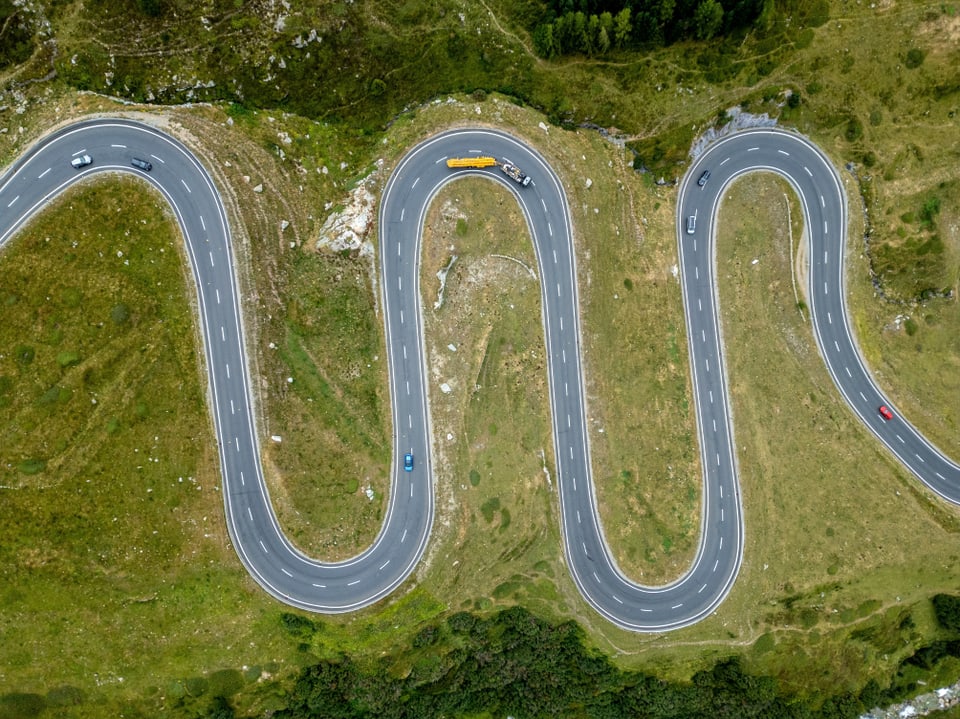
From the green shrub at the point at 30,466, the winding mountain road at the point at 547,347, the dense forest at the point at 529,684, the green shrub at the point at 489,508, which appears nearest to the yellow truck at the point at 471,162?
the winding mountain road at the point at 547,347

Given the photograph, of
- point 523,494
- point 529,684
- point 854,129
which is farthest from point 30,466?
point 854,129

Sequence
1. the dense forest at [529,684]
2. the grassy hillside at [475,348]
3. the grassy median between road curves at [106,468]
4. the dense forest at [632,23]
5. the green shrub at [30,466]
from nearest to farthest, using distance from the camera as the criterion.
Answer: the green shrub at [30,466] → the grassy median between road curves at [106,468] → the grassy hillside at [475,348] → the dense forest at [632,23] → the dense forest at [529,684]

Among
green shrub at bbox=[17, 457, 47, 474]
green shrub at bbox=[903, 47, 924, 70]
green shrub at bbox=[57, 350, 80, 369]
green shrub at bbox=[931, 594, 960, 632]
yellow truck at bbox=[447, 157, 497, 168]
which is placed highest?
yellow truck at bbox=[447, 157, 497, 168]

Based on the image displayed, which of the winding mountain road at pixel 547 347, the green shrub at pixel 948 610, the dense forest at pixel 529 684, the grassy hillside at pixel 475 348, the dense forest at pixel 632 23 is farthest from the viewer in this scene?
the green shrub at pixel 948 610

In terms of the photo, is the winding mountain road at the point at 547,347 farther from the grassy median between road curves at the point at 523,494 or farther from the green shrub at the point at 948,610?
the green shrub at the point at 948,610

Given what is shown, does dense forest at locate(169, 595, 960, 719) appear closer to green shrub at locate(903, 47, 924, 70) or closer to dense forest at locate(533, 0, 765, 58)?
green shrub at locate(903, 47, 924, 70)

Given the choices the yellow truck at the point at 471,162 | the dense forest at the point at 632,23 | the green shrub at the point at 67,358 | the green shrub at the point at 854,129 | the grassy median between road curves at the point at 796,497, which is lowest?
the grassy median between road curves at the point at 796,497

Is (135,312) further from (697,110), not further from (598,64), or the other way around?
(697,110)

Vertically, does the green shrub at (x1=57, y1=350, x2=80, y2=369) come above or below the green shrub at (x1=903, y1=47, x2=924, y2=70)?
below

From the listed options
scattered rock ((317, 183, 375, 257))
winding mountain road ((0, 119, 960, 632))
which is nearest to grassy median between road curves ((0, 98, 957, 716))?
scattered rock ((317, 183, 375, 257))
